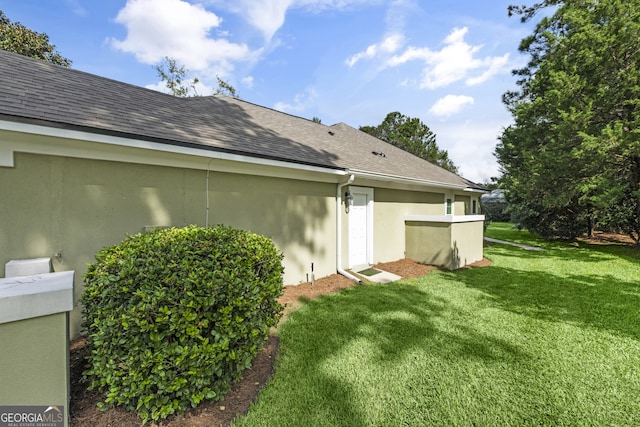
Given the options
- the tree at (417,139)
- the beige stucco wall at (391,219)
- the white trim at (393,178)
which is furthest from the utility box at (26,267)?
the tree at (417,139)

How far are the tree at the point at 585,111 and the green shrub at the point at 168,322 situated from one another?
1410cm

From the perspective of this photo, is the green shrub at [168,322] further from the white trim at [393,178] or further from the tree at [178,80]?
the tree at [178,80]

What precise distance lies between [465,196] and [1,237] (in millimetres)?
16744

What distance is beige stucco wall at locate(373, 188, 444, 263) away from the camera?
879 centimetres

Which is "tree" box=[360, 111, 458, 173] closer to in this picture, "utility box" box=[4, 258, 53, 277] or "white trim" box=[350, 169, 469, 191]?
"white trim" box=[350, 169, 469, 191]

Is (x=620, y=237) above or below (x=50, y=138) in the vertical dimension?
below

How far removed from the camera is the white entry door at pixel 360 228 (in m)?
8.08

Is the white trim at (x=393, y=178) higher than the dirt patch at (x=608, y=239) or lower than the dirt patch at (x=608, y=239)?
higher

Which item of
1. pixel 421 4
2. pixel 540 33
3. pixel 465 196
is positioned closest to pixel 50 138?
pixel 421 4

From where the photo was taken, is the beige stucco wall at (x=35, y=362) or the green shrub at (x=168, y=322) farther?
the green shrub at (x=168, y=322)

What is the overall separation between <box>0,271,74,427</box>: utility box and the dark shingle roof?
8.17 ft

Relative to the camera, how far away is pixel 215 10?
9.85m

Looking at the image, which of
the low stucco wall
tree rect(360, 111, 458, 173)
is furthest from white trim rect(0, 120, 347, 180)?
tree rect(360, 111, 458, 173)

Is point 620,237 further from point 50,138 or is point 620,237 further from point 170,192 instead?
point 50,138
